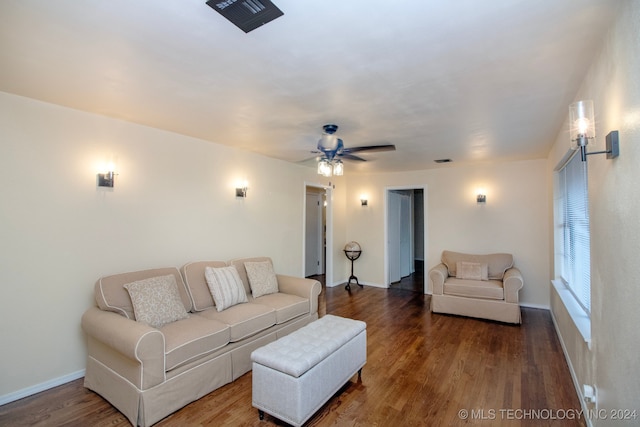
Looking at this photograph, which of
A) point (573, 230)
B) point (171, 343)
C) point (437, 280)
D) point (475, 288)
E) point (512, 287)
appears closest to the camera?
point (171, 343)

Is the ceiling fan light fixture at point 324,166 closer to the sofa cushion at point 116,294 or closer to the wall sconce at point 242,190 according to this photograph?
the wall sconce at point 242,190

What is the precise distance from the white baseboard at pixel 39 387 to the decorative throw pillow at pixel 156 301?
91 cm

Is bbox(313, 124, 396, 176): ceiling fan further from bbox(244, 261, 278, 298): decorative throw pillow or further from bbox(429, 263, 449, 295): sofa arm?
bbox(429, 263, 449, 295): sofa arm

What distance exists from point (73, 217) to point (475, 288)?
5067mm

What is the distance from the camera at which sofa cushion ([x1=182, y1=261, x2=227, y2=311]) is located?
3238mm

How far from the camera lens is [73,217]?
2.80 metres

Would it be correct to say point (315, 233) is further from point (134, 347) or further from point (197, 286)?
point (134, 347)

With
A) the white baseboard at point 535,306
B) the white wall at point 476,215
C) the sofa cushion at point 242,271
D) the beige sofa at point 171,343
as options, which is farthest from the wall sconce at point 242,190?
the white baseboard at point 535,306

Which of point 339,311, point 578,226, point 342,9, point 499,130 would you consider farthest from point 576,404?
point 342,9

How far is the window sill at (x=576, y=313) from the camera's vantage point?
228 centimetres

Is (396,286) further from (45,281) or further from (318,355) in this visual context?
(45,281)

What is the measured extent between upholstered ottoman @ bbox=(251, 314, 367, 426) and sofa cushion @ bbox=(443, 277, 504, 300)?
9.00 feet

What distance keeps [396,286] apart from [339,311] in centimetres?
227

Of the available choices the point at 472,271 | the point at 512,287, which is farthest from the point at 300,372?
the point at 472,271
